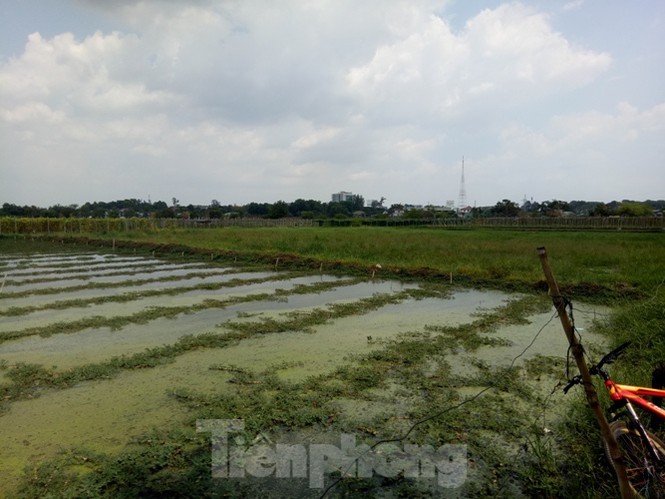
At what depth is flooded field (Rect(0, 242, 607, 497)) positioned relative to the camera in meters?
3.86

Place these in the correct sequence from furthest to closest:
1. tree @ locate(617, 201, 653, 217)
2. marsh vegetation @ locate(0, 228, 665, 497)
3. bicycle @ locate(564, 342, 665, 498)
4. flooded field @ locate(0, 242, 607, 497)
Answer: tree @ locate(617, 201, 653, 217)
flooded field @ locate(0, 242, 607, 497)
marsh vegetation @ locate(0, 228, 665, 497)
bicycle @ locate(564, 342, 665, 498)

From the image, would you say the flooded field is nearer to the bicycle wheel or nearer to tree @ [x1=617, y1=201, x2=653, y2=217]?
the bicycle wheel

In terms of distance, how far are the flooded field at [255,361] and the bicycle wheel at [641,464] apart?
3.02 ft

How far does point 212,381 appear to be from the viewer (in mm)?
4945

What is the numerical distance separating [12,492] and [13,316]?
21.5 feet

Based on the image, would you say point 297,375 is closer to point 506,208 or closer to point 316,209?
point 506,208

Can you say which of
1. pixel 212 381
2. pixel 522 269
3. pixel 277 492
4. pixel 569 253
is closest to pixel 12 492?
pixel 277 492

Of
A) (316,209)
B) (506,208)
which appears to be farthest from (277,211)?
(506,208)

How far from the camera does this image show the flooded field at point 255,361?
386cm

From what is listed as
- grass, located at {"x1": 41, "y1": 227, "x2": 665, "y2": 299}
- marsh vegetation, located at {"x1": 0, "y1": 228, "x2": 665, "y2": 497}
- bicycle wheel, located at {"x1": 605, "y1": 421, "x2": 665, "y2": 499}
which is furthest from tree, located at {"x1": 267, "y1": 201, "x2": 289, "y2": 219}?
bicycle wheel, located at {"x1": 605, "y1": 421, "x2": 665, "y2": 499}

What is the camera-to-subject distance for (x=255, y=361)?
5.67 m

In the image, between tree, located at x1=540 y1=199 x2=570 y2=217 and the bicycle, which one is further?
tree, located at x1=540 y1=199 x2=570 y2=217

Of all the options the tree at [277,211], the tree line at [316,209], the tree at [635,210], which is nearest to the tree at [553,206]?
the tree line at [316,209]

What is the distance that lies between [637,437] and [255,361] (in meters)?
4.21
